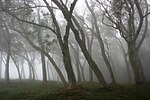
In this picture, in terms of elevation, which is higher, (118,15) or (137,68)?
(118,15)

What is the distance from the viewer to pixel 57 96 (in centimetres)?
1382

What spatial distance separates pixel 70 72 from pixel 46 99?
250cm

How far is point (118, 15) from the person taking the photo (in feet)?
61.1

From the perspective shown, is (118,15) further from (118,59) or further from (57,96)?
(118,59)

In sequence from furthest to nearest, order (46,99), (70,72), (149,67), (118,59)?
(118,59) → (149,67) → (70,72) → (46,99)

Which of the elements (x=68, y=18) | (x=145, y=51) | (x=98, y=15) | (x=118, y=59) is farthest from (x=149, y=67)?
(x=68, y=18)

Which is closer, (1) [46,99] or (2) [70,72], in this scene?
(1) [46,99]

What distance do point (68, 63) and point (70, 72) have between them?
0.63 metres

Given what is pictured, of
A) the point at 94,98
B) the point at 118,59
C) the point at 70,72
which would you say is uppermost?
the point at 118,59

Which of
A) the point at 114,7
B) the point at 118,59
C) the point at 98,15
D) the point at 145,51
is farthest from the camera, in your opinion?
the point at 118,59

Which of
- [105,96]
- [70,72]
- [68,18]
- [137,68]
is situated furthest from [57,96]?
[137,68]

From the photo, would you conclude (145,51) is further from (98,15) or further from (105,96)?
(105,96)

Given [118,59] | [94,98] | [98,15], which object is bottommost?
[94,98]

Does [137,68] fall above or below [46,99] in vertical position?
above
